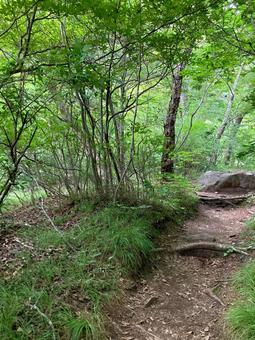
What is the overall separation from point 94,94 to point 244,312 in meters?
3.32

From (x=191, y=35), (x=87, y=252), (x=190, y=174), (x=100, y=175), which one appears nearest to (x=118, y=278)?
(x=87, y=252)

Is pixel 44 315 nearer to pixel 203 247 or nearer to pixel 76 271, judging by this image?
pixel 76 271

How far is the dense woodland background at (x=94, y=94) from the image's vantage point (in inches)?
134

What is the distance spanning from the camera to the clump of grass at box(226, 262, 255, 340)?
269 centimetres

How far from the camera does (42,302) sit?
9.57 ft

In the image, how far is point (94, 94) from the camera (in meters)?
4.26

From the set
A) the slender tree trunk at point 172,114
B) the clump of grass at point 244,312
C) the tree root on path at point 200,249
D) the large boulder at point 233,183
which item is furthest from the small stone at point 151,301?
the large boulder at point 233,183

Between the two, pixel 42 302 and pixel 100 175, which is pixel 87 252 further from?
pixel 100 175

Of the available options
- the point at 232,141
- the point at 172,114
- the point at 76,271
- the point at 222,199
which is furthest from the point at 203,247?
the point at 232,141

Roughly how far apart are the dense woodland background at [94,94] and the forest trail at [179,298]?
40cm

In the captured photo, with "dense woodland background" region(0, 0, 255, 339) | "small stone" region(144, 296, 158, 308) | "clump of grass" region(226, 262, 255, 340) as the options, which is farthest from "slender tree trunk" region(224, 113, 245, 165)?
"small stone" region(144, 296, 158, 308)

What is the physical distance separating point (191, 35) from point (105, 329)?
4426mm

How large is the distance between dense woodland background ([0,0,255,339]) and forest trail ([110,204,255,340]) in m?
0.40

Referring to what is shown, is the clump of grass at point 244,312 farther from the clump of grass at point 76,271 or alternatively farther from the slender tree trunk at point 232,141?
the slender tree trunk at point 232,141
